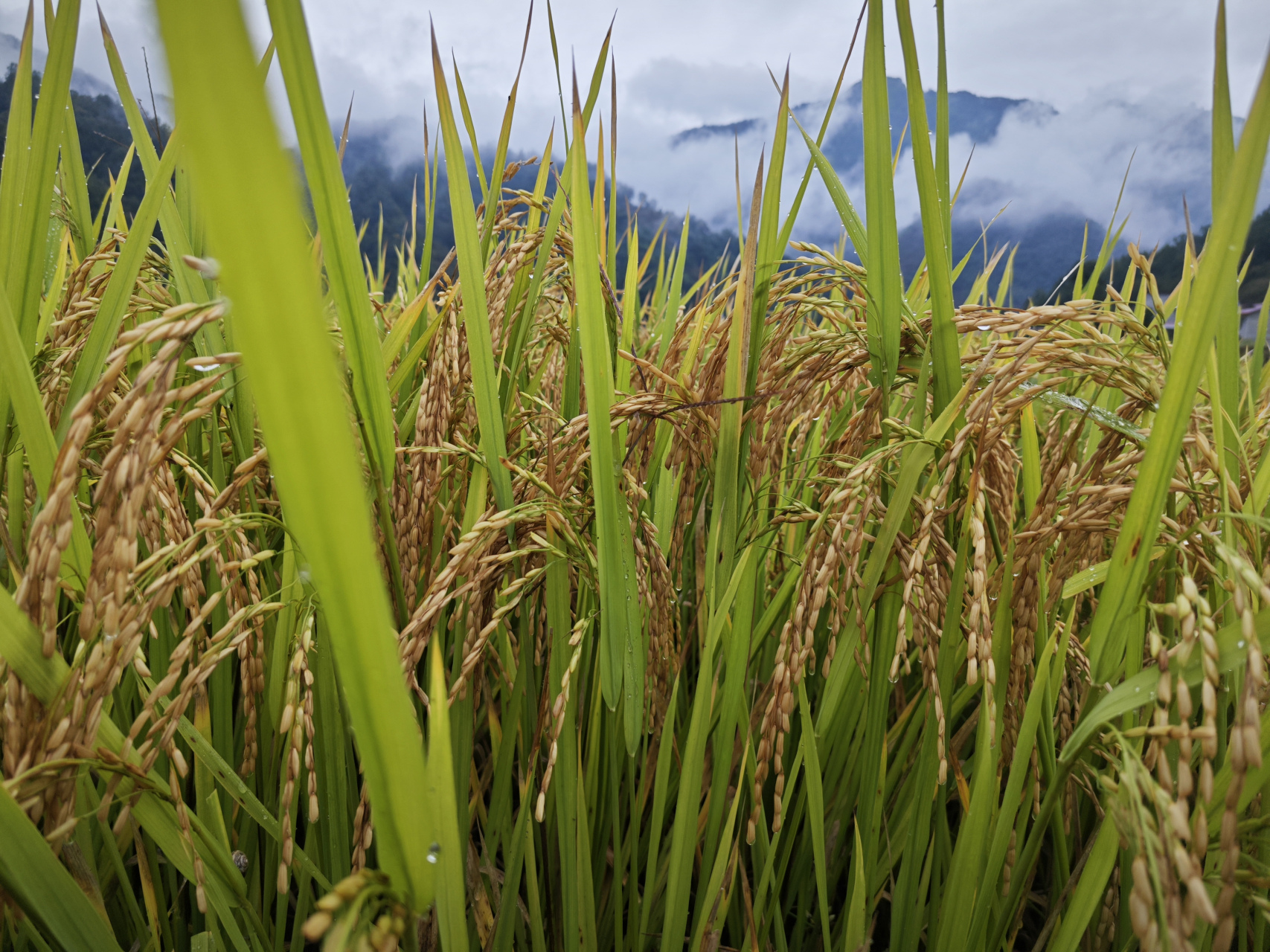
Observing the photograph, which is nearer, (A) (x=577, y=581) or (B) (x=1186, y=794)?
(B) (x=1186, y=794)

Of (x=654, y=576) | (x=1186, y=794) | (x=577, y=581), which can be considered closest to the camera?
(x=1186, y=794)

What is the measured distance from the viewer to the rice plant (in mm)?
397

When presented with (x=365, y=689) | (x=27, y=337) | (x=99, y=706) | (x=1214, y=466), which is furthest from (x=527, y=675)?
(x=1214, y=466)

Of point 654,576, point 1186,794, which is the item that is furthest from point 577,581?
point 1186,794

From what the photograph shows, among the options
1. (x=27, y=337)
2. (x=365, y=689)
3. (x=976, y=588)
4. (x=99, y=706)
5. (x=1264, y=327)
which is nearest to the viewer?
(x=365, y=689)

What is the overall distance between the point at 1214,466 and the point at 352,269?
0.90 metres

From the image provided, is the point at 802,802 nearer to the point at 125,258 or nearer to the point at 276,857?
the point at 276,857

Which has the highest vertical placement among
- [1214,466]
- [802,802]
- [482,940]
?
[1214,466]

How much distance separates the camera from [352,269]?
602 millimetres

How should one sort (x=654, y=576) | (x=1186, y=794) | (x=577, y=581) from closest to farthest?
(x=1186, y=794) < (x=654, y=576) < (x=577, y=581)

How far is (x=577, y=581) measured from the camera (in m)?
1.03

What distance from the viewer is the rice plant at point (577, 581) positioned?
1.30 feet

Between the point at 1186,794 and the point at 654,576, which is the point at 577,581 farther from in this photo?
the point at 1186,794

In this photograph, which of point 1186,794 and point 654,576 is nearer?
point 1186,794
